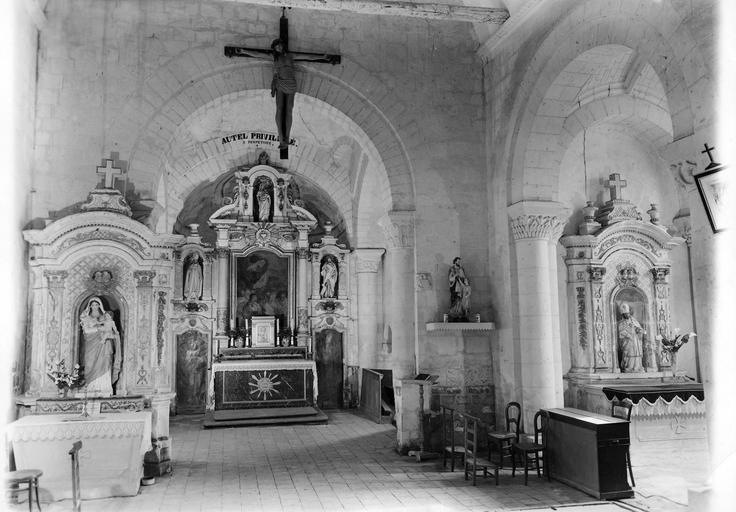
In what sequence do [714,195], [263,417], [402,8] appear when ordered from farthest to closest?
[263,417]
[402,8]
[714,195]

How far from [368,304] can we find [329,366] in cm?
173

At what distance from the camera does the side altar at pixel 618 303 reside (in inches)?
389

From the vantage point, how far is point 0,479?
5.43 metres

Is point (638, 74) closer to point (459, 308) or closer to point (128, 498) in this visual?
point (459, 308)

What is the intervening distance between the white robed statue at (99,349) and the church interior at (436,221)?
2 centimetres

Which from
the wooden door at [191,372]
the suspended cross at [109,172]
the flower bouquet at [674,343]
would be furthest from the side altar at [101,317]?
the flower bouquet at [674,343]

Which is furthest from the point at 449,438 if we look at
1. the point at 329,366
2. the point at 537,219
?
the point at 329,366

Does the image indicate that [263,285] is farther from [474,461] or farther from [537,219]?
[474,461]

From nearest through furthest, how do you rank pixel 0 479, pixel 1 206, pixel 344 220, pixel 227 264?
pixel 0 479
pixel 1 206
pixel 227 264
pixel 344 220

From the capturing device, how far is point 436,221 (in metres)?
9.32

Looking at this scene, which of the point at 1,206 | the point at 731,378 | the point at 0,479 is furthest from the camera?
the point at 1,206

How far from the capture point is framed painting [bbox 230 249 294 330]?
1438 centimetres

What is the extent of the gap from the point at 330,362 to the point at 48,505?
8.71 m

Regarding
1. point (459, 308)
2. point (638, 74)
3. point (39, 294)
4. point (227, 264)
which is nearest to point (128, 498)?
point (39, 294)
